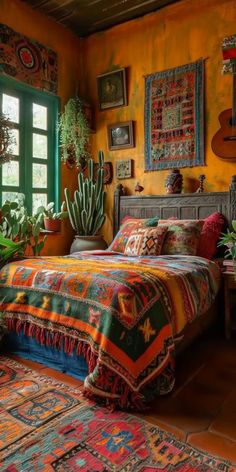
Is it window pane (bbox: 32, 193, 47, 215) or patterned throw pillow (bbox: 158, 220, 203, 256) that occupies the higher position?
window pane (bbox: 32, 193, 47, 215)

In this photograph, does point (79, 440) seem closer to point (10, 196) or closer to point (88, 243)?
point (88, 243)

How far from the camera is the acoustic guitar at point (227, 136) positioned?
10.3ft

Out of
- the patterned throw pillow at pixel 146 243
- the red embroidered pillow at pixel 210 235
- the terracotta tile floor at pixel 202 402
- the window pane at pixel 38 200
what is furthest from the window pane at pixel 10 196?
the red embroidered pillow at pixel 210 235

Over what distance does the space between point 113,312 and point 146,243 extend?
123 cm

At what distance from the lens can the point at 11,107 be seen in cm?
360

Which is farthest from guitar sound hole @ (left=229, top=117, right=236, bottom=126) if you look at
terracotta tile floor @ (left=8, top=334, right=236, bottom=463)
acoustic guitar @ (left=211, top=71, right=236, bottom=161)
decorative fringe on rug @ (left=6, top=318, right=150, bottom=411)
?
decorative fringe on rug @ (left=6, top=318, right=150, bottom=411)

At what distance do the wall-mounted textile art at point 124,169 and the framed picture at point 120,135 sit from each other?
181mm

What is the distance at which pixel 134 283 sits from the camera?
1.80m

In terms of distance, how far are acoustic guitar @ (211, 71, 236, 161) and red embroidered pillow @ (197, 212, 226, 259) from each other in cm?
58

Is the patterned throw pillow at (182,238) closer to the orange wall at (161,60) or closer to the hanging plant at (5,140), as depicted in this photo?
the orange wall at (161,60)

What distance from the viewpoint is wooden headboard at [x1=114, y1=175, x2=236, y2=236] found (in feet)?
10.5

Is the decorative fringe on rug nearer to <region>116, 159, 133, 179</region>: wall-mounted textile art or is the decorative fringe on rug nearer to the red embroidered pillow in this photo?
Result: the red embroidered pillow

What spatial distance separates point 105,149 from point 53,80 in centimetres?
98

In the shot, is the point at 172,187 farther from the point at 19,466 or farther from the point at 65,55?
the point at 19,466
